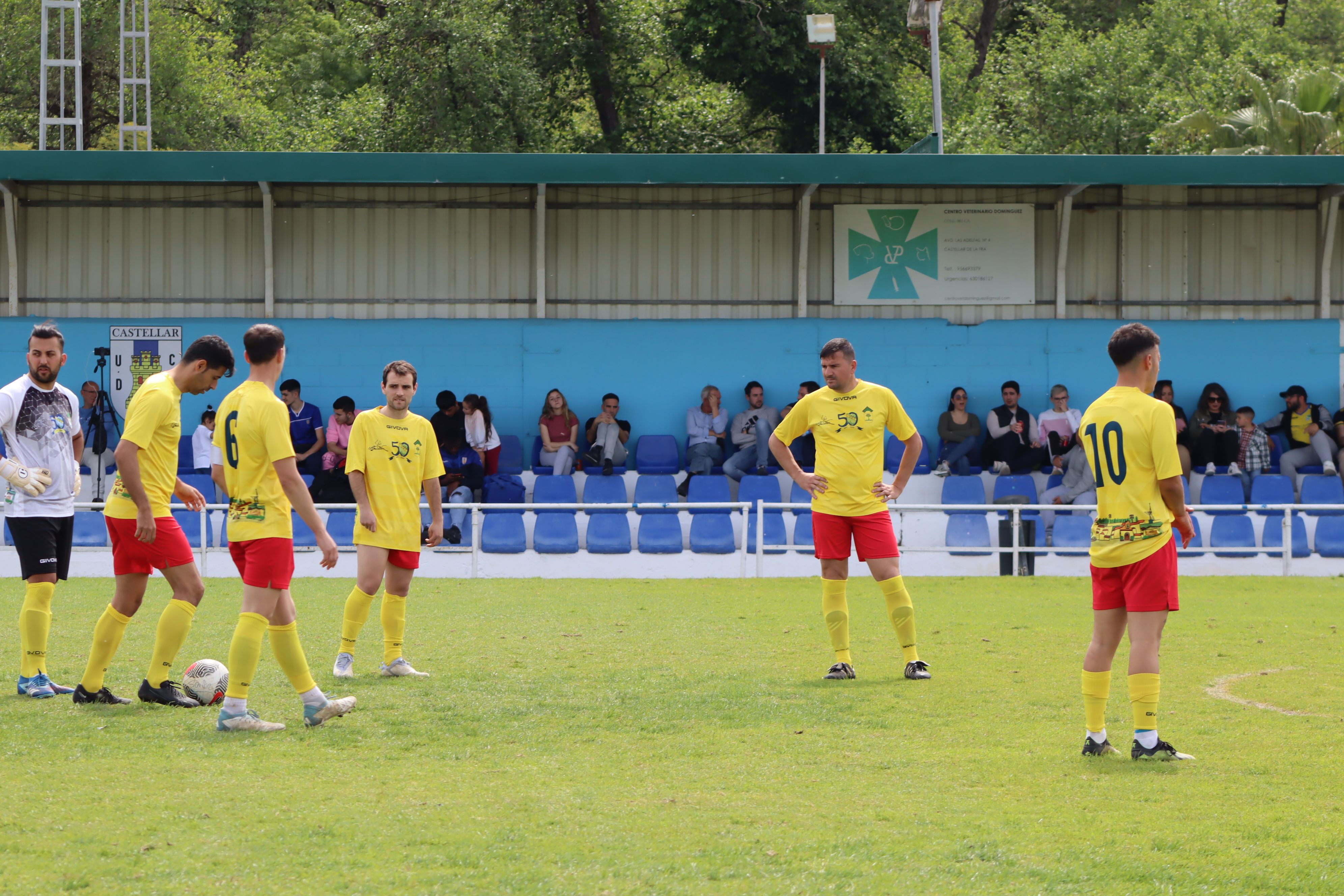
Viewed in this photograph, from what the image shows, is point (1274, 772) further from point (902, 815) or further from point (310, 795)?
point (310, 795)

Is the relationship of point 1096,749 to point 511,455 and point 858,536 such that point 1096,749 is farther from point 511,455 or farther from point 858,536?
point 511,455

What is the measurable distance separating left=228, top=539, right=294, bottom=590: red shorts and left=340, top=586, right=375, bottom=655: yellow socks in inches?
67.3

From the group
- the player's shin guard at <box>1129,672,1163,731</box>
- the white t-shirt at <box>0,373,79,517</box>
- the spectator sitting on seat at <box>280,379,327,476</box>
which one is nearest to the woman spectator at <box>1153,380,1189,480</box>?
the spectator sitting on seat at <box>280,379,327,476</box>

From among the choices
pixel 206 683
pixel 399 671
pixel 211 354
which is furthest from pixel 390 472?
pixel 211 354

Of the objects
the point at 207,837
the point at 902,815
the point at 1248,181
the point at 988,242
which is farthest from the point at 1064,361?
the point at 207,837

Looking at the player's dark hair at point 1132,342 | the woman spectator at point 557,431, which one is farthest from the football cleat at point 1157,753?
the woman spectator at point 557,431

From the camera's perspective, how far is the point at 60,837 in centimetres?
435

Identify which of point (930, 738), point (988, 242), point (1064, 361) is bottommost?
point (930, 738)

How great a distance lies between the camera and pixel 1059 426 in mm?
17688

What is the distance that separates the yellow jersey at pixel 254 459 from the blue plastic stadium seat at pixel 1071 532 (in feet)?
37.3

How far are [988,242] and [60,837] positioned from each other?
16.8 metres

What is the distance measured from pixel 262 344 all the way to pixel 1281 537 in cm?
1313

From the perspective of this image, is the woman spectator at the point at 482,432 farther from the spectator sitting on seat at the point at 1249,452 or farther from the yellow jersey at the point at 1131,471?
the yellow jersey at the point at 1131,471

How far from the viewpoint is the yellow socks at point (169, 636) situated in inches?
269
